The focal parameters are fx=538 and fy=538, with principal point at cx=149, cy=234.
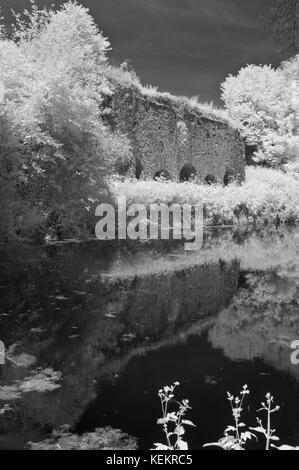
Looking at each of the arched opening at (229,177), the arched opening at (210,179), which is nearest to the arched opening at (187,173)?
the arched opening at (210,179)

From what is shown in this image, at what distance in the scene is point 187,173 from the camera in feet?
119

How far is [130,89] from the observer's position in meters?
29.5

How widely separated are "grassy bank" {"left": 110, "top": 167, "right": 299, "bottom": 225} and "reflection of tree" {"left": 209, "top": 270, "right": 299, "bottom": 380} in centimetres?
1191

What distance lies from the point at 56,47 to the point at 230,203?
13039 millimetres

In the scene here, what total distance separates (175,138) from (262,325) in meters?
25.2

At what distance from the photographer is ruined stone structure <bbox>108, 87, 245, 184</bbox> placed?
97.9 ft

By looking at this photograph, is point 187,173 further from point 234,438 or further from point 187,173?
point 234,438

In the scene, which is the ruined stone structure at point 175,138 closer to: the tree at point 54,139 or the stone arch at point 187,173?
the stone arch at point 187,173

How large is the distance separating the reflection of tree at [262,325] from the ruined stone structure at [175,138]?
17.9 m

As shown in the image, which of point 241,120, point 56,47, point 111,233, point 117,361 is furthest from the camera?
point 241,120

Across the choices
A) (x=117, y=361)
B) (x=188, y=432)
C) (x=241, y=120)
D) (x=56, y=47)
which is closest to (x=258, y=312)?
(x=117, y=361)

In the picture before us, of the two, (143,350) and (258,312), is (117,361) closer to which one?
(143,350)

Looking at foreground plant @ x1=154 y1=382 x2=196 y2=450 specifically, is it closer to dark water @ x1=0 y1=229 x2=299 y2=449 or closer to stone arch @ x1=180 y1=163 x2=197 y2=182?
dark water @ x1=0 y1=229 x2=299 y2=449

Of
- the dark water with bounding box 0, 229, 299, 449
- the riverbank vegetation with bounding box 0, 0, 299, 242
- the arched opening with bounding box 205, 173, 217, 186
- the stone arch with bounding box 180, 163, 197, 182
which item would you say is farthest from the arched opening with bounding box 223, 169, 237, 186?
the dark water with bounding box 0, 229, 299, 449
